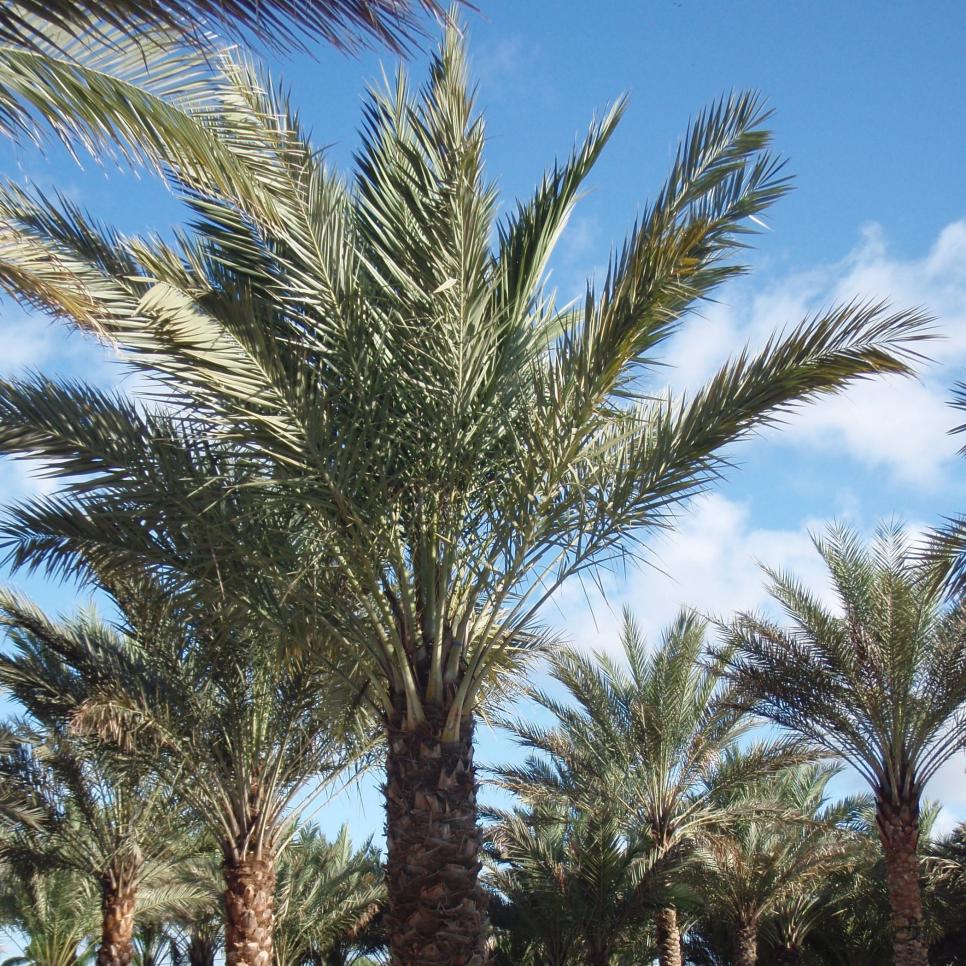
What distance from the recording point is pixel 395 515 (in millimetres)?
7172

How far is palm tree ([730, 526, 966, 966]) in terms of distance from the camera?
13.5 m

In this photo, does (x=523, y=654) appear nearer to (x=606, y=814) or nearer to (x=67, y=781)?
(x=606, y=814)

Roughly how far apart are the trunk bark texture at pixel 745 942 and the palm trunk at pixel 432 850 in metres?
14.2

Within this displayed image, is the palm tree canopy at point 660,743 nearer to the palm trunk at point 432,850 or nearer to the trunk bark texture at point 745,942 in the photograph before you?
the trunk bark texture at point 745,942

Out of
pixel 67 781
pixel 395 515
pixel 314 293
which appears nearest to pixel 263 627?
pixel 395 515

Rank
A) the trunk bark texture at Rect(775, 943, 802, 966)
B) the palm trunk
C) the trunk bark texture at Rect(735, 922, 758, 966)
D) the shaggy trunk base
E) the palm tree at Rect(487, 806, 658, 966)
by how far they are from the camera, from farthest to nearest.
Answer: the trunk bark texture at Rect(775, 943, 802, 966) → the trunk bark texture at Rect(735, 922, 758, 966) → the palm tree at Rect(487, 806, 658, 966) → the shaggy trunk base → the palm trunk

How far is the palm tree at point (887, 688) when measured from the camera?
13500mm

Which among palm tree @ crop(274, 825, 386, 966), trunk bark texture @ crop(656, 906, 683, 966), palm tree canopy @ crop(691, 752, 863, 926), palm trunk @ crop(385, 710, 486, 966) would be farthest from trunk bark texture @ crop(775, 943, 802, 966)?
palm trunk @ crop(385, 710, 486, 966)

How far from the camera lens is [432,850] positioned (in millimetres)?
6508

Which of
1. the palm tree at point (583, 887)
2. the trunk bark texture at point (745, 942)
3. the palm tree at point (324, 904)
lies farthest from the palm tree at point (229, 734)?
the trunk bark texture at point (745, 942)

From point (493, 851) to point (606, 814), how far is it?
7004mm

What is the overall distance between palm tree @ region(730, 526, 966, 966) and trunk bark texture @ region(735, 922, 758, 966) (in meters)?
5.69

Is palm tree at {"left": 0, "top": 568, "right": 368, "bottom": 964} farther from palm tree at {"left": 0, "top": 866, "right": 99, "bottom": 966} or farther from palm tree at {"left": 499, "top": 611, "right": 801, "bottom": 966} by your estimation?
palm tree at {"left": 0, "top": 866, "right": 99, "bottom": 966}

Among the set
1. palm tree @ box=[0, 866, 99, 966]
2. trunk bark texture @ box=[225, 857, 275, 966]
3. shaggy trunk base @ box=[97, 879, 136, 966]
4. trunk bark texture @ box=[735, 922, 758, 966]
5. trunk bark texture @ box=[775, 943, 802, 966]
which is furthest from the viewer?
palm tree @ box=[0, 866, 99, 966]
